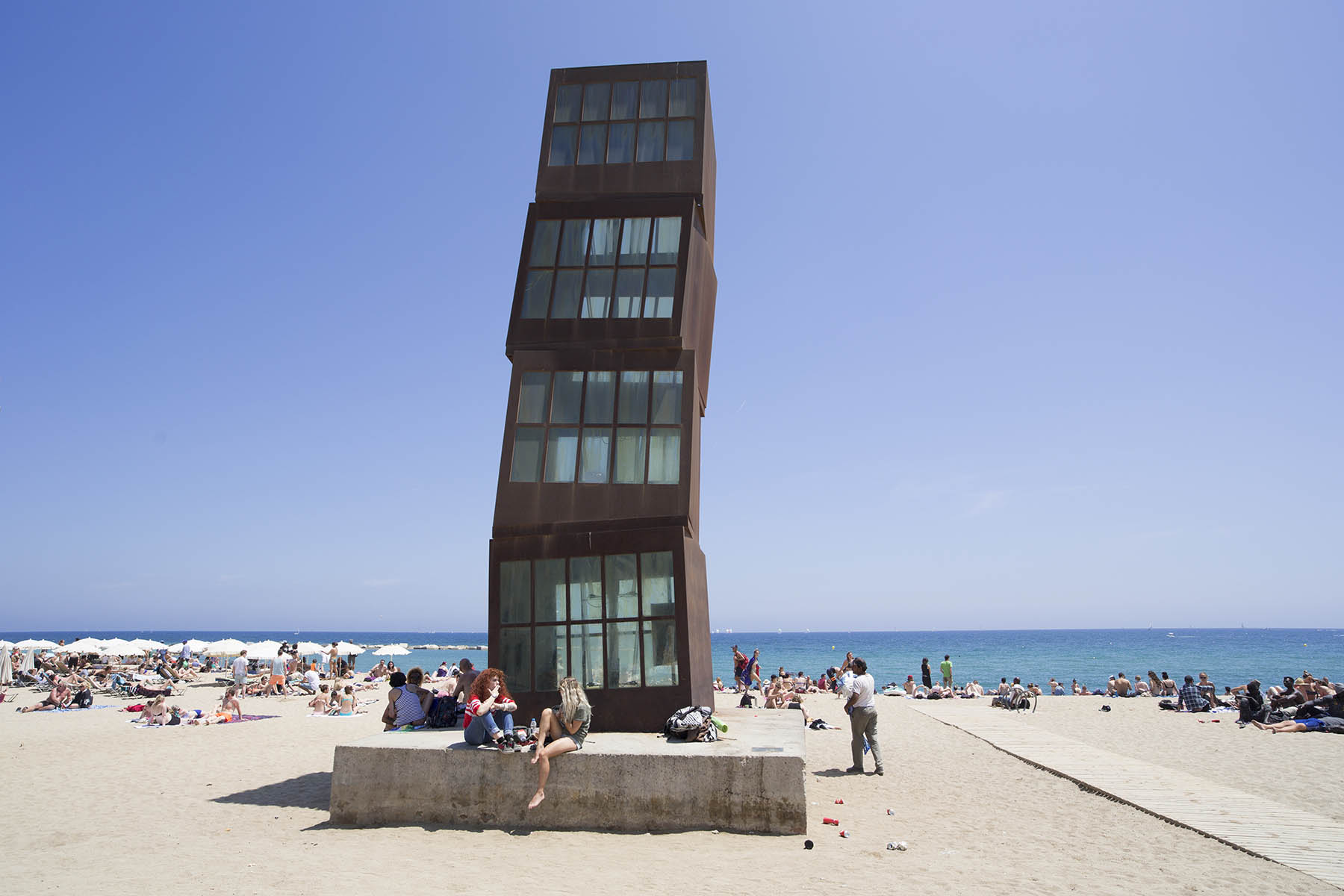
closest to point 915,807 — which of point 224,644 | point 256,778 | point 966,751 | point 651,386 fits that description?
point 966,751

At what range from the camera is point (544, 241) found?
14.5 m

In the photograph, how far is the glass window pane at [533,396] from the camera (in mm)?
13531

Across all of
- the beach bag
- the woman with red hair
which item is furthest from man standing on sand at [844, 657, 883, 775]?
the beach bag

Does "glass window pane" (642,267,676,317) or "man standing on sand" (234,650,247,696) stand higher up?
"glass window pane" (642,267,676,317)

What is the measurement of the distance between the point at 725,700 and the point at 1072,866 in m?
22.0

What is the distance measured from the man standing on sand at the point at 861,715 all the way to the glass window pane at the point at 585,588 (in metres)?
4.21

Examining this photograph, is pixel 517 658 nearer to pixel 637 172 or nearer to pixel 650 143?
pixel 637 172

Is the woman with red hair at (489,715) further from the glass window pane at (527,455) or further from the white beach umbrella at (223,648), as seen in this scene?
the white beach umbrella at (223,648)

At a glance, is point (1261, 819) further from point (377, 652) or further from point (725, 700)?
point (377, 652)

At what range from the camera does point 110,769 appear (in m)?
14.6

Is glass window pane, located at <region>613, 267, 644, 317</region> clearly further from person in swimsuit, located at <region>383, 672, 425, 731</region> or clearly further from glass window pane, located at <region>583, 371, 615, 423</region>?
person in swimsuit, located at <region>383, 672, 425, 731</region>

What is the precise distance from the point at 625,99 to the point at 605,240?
3092mm

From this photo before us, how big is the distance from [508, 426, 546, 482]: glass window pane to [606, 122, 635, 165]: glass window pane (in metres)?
5.30

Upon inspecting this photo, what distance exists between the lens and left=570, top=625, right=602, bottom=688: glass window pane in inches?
479
